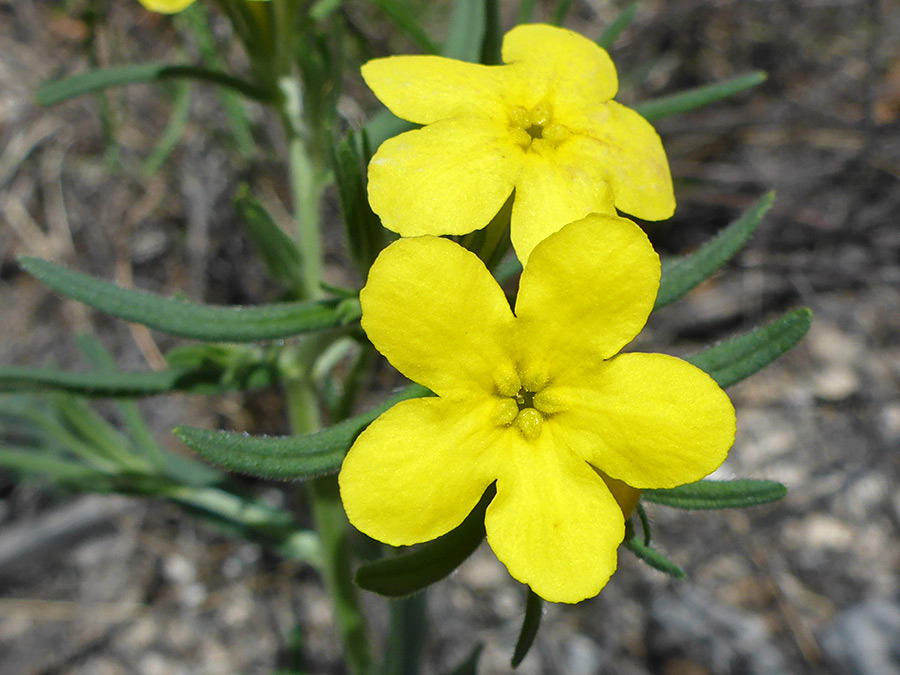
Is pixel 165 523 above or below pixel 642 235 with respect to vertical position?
below

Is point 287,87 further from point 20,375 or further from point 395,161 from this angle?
point 20,375

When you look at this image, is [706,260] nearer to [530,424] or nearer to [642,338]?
[530,424]

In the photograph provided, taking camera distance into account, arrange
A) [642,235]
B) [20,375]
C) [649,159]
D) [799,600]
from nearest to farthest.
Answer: [642,235] → [649,159] → [20,375] → [799,600]

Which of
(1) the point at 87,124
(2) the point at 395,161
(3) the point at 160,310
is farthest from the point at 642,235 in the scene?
(1) the point at 87,124

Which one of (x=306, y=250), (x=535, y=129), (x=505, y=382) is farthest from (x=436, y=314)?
(x=306, y=250)

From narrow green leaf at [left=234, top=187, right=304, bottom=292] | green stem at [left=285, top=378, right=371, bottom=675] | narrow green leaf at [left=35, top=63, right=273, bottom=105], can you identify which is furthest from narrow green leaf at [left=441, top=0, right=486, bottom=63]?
green stem at [left=285, top=378, right=371, bottom=675]

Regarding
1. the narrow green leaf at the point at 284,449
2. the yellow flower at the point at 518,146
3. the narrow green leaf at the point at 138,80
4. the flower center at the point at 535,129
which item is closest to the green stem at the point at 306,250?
the narrow green leaf at the point at 138,80

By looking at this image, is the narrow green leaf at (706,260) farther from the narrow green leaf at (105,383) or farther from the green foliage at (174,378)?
the narrow green leaf at (105,383)
